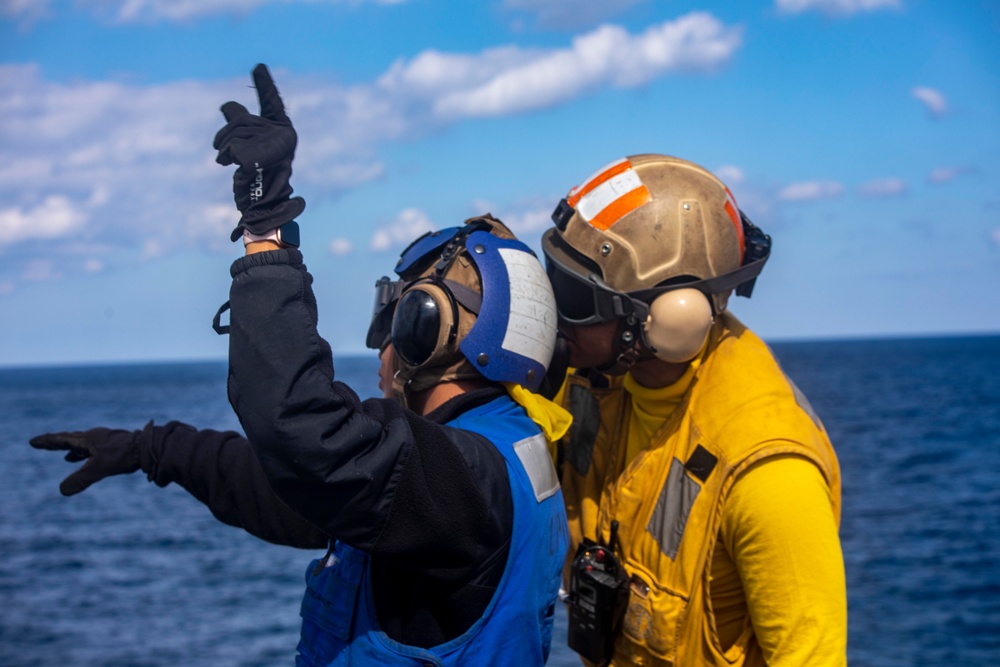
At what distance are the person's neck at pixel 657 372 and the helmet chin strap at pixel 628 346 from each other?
0.05 meters

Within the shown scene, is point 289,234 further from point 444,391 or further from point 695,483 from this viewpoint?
point 695,483

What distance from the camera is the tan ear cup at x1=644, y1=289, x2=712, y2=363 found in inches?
132

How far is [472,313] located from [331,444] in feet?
2.84

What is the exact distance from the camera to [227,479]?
139 inches

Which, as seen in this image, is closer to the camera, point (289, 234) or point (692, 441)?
Answer: point (289, 234)

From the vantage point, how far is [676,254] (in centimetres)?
344

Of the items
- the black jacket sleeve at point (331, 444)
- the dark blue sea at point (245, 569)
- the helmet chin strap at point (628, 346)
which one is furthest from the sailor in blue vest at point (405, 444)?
the dark blue sea at point (245, 569)

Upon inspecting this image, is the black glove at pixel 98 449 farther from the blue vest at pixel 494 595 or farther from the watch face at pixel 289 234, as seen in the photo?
the watch face at pixel 289 234

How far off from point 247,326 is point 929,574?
18.8 metres

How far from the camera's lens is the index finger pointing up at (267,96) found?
2408mm

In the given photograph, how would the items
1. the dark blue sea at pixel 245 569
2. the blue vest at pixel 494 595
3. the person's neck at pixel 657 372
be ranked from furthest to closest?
1. the dark blue sea at pixel 245 569
2. the person's neck at pixel 657 372
3. the blue vest at pixel 494 595

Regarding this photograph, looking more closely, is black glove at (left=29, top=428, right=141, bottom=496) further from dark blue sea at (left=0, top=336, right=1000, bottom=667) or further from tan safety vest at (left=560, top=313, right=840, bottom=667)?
dark blue sea at (left=0, top=336, right=1000, bottom=667)

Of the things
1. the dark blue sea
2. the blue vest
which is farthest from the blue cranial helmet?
the dark blue sea

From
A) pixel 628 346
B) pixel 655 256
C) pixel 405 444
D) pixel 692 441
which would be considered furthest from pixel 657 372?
pixel 405 444
